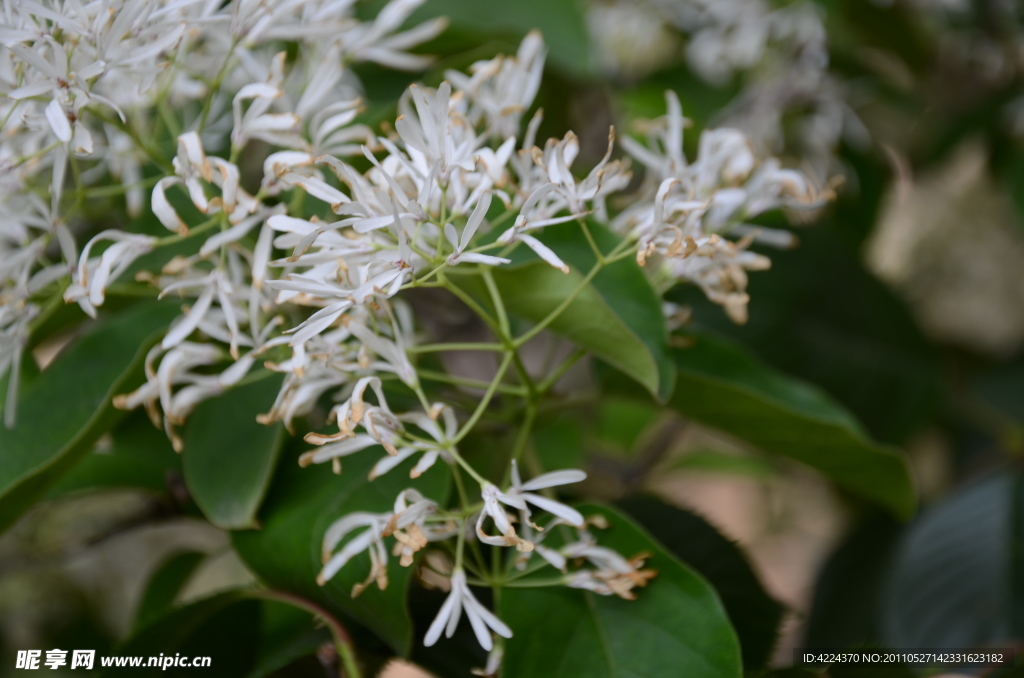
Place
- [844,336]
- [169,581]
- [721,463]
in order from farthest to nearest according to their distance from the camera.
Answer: [721,463]
[844,336]
[169,581]

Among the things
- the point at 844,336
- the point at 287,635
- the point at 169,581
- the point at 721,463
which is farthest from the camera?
the point at 721,463

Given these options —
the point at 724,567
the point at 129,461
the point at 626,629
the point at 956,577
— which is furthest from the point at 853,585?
the point at 129,461

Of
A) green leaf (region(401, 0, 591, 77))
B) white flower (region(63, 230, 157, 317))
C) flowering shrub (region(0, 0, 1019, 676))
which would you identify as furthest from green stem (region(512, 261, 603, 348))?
green leaf (region(401, 0, 591, 77))

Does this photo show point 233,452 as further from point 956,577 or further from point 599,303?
point 956,577

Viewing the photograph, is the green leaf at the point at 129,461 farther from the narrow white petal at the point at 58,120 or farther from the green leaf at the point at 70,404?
the narrow white petal at the point at 58,120

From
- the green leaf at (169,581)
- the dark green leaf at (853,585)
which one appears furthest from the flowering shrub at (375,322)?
the dark green leaf at (853,585)

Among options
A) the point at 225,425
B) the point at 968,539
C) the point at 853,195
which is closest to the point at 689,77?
the point at 853,195

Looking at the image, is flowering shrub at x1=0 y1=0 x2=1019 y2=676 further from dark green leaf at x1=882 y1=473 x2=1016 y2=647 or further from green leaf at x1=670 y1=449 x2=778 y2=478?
green leaf at x1=670 y1=449 x2=778 y2=478
